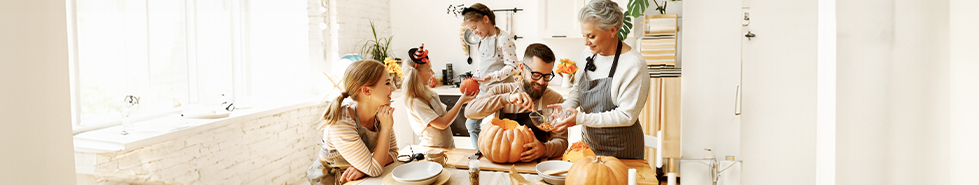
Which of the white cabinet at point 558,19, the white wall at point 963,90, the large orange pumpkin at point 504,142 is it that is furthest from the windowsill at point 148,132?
the white wall at point 963,90

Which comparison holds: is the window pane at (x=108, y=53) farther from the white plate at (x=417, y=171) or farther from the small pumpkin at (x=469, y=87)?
the white plate at (x=417, y=171)

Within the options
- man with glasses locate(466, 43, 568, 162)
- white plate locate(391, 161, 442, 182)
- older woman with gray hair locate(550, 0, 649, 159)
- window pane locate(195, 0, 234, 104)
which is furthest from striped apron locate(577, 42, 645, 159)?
window pane locate(195, 0, 234, 104)

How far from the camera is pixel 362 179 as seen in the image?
1.82 meters

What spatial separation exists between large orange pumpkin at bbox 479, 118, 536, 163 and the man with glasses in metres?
0.13

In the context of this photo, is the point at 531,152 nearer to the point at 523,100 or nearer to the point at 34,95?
the point at 523,100

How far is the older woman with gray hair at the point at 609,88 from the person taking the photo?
6.29ft

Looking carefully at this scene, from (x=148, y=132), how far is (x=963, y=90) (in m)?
3.43

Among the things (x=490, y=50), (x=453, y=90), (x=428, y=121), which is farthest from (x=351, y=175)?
(x=453, y=90)

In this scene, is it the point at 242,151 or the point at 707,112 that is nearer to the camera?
the point at 707,112

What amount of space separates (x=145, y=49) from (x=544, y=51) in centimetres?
256

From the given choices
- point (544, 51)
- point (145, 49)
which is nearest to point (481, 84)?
point (544, 51)

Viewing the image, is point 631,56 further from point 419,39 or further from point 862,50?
point 419,39

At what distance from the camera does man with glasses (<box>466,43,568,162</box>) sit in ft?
7.27

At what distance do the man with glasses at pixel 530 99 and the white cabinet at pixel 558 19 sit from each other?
2326mm
